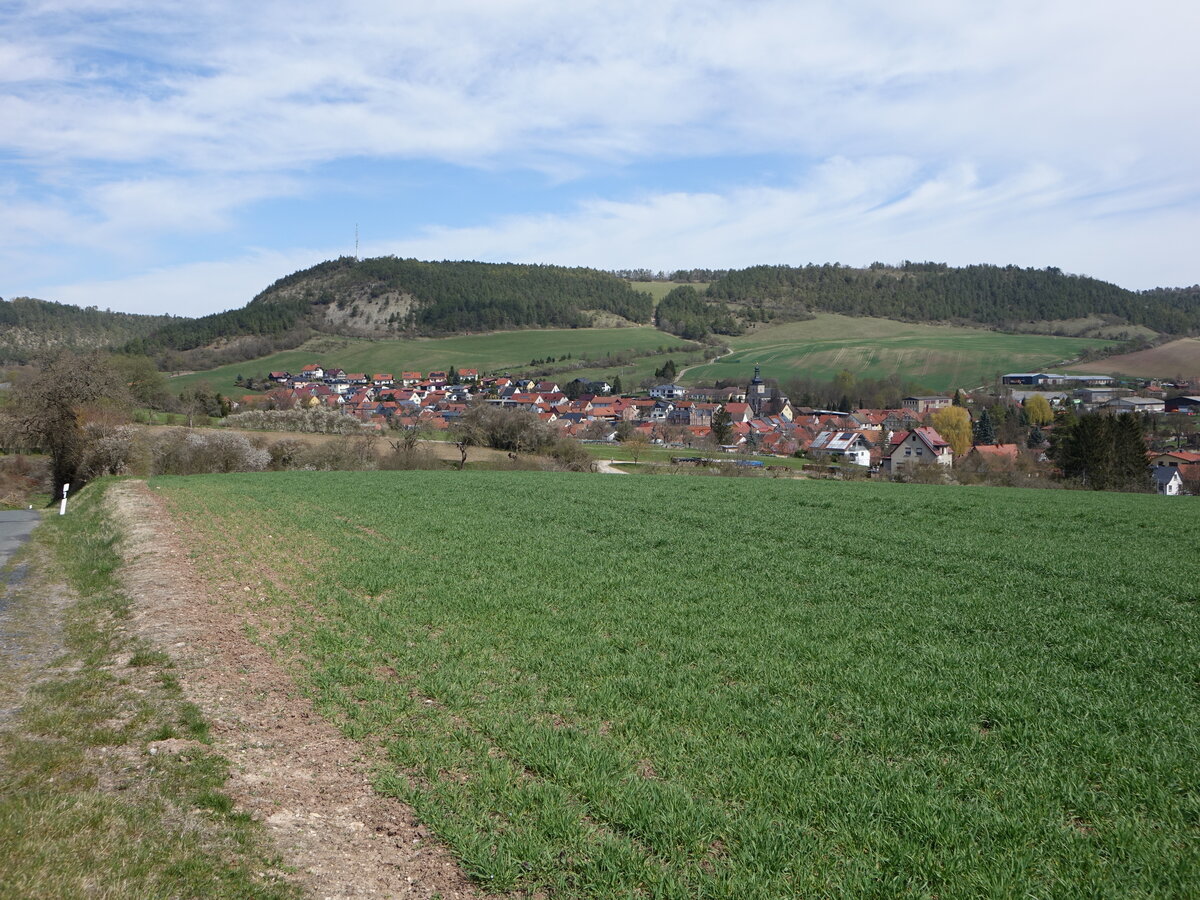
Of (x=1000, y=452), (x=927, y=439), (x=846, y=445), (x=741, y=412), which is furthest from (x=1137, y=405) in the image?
(x=741, y=412)

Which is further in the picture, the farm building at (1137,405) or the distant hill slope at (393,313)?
the distant hill slope at (393,313)

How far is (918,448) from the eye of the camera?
85.5 meters

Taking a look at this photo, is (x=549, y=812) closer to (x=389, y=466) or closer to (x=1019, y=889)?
(x=1019, y=889)

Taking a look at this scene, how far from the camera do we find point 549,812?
239 inches

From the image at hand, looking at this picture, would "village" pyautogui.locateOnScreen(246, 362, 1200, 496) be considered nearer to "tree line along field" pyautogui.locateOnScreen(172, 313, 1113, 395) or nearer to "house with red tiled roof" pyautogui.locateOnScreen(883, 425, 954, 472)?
"house with red tiled roof" pyautogui.locateOnScreen(883, 425, 954, 472)

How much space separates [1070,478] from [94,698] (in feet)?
210

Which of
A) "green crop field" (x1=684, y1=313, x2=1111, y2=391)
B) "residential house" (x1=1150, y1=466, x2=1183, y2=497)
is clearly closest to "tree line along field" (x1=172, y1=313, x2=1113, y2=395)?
"green crop field" (x1=684, y1=313, x2=1111, y2=391)

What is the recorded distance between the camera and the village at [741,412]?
75.8 meters

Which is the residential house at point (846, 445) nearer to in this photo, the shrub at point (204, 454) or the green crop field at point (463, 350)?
the green crop field at point (463, 350)

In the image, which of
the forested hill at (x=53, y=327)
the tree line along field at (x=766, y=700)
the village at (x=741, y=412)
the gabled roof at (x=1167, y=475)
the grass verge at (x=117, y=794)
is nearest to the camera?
the grass verge at (x=117, y=794)

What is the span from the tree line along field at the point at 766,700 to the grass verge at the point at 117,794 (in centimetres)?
135

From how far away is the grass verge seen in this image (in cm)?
534

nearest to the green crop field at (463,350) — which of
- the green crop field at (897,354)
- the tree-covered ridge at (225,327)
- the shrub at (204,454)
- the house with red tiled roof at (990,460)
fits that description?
the tree-covered ridge at (225,327)

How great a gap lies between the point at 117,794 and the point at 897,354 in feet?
482
